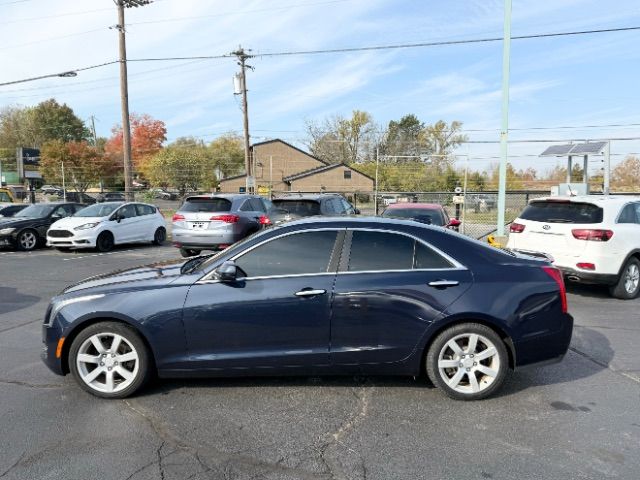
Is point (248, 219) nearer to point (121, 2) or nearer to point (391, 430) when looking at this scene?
point (391, 430)

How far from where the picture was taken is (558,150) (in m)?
16.6

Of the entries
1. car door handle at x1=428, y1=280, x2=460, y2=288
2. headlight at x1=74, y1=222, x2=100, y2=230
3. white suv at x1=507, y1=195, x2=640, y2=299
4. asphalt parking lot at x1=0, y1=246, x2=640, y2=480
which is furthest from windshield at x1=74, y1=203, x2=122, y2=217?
car door handle at x1=428, y1=280, x2=460, y2=288

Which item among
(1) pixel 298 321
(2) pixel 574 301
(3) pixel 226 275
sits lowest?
(2) pixel 574 301

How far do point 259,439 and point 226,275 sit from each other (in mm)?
1235

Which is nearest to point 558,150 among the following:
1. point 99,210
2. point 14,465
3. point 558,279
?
point 558,279

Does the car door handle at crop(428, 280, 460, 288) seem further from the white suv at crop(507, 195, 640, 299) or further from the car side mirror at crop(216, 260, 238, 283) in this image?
the white suv at crop(507, 195, 640, 299)

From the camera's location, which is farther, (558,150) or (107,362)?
(558,150)

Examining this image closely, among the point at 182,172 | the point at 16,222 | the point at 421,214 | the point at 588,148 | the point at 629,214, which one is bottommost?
the point at 16,222

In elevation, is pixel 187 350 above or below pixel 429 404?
above

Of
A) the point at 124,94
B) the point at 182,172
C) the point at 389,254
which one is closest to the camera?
the point at 389,254

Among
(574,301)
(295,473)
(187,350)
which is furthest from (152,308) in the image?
(574,301)

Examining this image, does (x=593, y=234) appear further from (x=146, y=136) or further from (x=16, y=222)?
(x=146, y=136)

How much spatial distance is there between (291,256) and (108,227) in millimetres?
11760

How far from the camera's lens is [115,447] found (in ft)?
11.1
